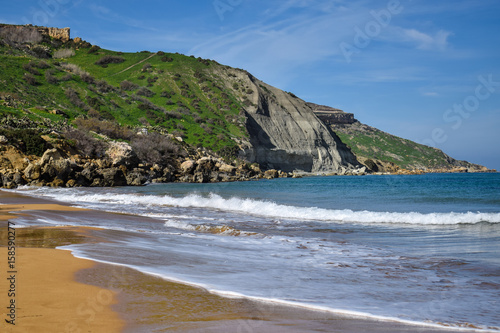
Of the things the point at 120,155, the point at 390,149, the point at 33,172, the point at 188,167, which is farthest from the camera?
the point at 390,149

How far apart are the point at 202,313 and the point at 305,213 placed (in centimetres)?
1275

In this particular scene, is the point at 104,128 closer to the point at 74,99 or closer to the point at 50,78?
the point at 74,99

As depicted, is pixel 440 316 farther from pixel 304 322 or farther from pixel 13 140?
pixel 13 140

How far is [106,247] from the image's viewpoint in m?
7.39

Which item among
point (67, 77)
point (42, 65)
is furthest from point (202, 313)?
point (42, 65)

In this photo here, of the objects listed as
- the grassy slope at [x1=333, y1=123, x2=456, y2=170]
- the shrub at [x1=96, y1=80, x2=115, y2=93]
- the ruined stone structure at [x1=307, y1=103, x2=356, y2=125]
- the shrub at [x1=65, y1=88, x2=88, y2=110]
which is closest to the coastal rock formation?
the shrub at [x1=65, y1=88, x2=88, y2=110]

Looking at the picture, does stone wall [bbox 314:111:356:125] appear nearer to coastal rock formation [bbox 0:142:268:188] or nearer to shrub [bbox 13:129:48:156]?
coastal rock formation [bbox 0:142:268:188]

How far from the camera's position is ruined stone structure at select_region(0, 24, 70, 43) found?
301 ft

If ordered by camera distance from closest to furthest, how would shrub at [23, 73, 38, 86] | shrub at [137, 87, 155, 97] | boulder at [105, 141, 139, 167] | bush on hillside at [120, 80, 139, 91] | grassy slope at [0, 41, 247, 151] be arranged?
boulder at [105, 141, 139, 167] < grassy slope at [0, 41, 247, 151] < shrub at [23, 73, 38, 86] < shrub at [137, 87, 155, 97] < bush on hillside at [120, 80, 139, 91]

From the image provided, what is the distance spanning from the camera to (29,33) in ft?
314

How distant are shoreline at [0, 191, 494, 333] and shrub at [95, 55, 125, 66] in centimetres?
10067

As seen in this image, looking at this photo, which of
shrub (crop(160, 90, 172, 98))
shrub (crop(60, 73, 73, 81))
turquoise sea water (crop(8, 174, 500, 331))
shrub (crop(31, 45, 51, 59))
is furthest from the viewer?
shrub (crop(31, 45, 51, 59))

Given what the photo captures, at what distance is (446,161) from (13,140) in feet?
533

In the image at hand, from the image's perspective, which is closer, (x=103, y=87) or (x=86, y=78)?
(x=86, y=78)
